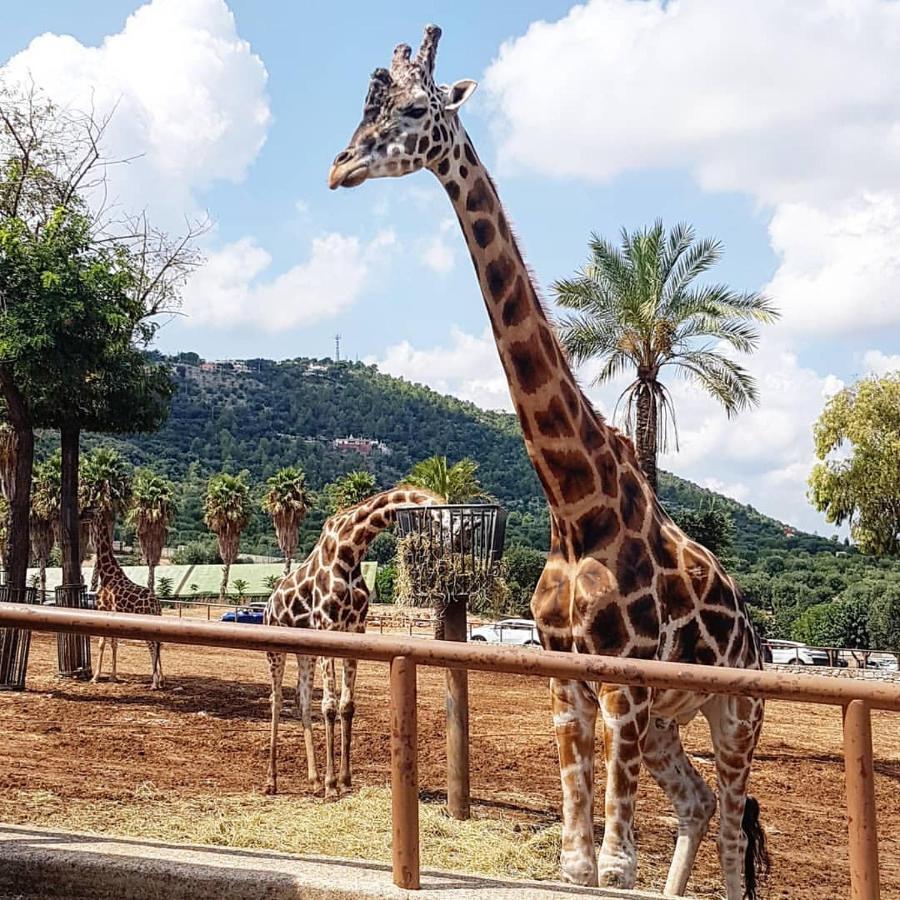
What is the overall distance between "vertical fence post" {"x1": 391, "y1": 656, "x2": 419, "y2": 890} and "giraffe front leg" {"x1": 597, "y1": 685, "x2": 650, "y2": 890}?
122 centimetres

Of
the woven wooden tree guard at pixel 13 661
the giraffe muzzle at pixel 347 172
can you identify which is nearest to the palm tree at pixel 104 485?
the woven wooden tree guard at pixel 13 661

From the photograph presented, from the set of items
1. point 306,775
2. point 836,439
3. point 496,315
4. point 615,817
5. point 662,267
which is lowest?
point 306,775

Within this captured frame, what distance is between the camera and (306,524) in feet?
221

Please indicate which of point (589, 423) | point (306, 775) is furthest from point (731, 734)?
point (306, 775)

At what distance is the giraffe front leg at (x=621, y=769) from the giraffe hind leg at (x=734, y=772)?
0.97m

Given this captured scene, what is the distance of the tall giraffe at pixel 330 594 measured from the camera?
322 inches

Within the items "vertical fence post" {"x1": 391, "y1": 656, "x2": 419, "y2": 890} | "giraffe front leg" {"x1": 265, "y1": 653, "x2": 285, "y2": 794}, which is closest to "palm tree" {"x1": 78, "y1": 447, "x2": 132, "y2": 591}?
"giraffe front leg" {"x1": 265, "y1": 653, "x2": 285, "y2": 794}

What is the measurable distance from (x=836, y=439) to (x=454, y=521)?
21.6 meters

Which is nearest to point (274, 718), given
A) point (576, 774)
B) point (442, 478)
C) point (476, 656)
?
point (576, 774)

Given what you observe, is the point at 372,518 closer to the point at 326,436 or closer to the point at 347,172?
the point at 347,172

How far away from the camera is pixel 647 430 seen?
17.3 meters

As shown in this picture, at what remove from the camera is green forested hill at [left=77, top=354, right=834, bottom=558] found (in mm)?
76812

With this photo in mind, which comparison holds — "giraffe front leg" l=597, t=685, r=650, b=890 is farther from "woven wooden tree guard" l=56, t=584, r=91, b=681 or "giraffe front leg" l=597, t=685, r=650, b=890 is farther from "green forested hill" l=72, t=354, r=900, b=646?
"green forested hill" l=72, t=354, r=900, b=646

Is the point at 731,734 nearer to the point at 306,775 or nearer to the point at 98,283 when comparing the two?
the point at 306,775
